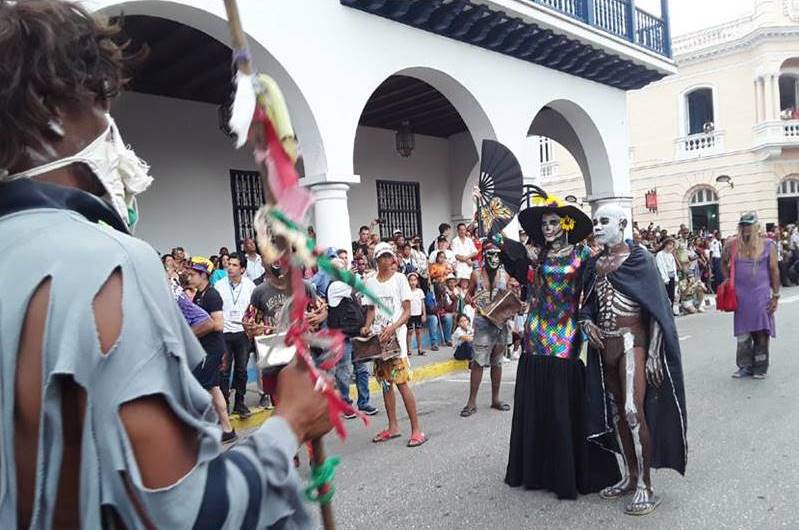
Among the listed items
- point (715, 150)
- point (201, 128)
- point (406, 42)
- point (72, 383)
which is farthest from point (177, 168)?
point (715, 150)

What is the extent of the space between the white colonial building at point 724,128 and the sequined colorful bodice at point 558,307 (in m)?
22.7

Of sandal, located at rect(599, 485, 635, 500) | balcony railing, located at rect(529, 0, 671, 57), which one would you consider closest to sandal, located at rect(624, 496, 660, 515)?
sandal, located at rect(599, 485, 635, 500)

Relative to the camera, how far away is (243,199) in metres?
11.7

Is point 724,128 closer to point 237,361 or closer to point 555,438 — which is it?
point 237,361

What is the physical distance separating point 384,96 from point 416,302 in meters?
4.53

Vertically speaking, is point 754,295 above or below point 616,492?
above

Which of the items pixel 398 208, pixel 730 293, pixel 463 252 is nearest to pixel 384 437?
pixel 730 293

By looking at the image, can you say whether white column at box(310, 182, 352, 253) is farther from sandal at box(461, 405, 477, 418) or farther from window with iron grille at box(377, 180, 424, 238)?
window with iron grille at box(377, 180, 424, 238)

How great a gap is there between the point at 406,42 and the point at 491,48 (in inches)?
76.4

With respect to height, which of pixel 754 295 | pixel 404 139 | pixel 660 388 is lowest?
pixel 660 388

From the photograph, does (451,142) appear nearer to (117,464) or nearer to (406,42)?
(406,42)

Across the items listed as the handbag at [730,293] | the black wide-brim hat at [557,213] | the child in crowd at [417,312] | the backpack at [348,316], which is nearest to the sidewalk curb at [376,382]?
the child in crowd at [417,312]

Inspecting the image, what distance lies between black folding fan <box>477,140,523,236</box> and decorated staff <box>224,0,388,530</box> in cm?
344

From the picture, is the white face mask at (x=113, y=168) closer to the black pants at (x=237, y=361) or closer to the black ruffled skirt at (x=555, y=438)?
the black ruffled skirt at (x=555, y=438)
